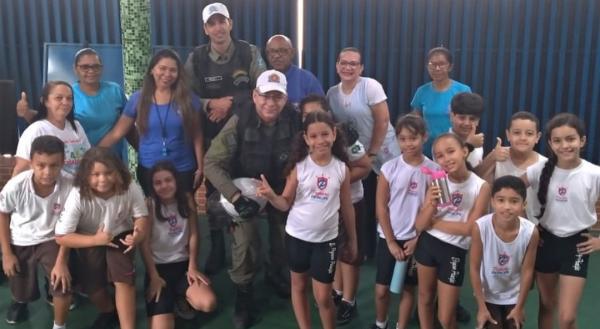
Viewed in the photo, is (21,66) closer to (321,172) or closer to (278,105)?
(278,105)

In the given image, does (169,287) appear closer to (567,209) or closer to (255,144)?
(255,144)

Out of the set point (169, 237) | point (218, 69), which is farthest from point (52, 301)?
point (218, 69)

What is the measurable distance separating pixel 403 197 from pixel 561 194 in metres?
0.77

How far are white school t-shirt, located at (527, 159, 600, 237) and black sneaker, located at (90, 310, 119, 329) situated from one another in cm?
252

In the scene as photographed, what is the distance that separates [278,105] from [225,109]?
1.88ft

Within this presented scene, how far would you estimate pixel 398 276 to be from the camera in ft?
9.96

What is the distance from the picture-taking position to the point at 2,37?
5664 mm

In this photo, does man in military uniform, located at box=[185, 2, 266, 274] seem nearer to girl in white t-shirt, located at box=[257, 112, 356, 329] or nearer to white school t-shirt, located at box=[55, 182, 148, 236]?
white school t-shirt, located at box=[55, 182, 148, 236]

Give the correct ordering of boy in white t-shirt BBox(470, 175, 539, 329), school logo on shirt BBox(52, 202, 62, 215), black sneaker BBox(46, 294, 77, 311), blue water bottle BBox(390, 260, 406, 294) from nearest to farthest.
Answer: boy in white t-shirt BBox(470, 175, 539, 329)
blue water bottle BBox(390, 260, 406, 294)
school logo on shirt BBox(52, 202, 62, 215)
black sneaker BBox(46, 294, 77, 311)

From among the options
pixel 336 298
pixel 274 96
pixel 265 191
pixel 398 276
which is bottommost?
pixel 336 298

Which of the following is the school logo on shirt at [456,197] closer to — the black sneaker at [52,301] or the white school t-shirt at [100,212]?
the white school t-shirt at [100,212]

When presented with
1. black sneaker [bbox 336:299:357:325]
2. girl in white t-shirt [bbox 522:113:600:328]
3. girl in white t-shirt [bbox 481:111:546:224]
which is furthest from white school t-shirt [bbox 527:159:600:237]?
black sneaker [bbox 336:299:357:325]

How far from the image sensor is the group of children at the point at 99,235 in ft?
10.0

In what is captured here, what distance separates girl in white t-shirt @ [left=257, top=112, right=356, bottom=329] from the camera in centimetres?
290
